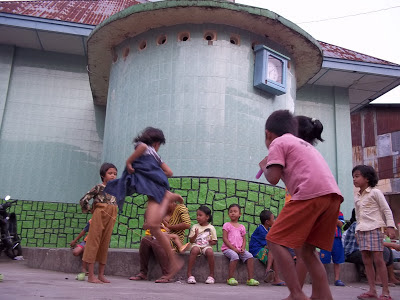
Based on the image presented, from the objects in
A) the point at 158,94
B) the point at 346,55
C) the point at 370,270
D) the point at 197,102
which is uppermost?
the point at 346,55

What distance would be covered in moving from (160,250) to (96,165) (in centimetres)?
545

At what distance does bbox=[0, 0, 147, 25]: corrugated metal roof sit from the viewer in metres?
9.22

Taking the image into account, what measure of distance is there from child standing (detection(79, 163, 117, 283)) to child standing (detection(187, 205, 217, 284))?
103 cm

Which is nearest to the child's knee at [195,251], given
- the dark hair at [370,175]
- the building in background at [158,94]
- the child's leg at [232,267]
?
the child's leg at [232,267]

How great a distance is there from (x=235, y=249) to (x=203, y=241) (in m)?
0.42

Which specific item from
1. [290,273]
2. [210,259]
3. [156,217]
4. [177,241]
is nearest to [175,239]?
[177,241]

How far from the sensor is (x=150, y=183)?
3775 millimetres

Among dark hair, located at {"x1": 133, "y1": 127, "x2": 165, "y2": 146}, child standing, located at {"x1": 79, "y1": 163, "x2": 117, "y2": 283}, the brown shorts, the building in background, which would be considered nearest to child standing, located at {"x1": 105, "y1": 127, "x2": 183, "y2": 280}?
dark hair, located at {"x1": 133, "y1": 127, "x2": 165, "y2": 146}

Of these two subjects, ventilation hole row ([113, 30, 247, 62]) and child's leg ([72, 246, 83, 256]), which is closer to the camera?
child's leg ([72, 246, 83, 256])

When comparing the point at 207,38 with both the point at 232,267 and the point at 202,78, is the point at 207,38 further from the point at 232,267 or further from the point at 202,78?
the point at 232,267

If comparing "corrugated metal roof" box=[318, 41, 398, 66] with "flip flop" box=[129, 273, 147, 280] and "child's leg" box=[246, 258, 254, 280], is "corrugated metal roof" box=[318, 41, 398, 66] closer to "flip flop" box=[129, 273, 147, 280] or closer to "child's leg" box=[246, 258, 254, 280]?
"child's leg" box=[246, 258, 254, 280]

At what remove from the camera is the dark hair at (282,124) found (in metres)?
2.99

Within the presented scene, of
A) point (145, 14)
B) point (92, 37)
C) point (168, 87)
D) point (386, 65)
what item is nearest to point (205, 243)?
point (168, 87)

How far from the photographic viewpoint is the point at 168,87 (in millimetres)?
7262
